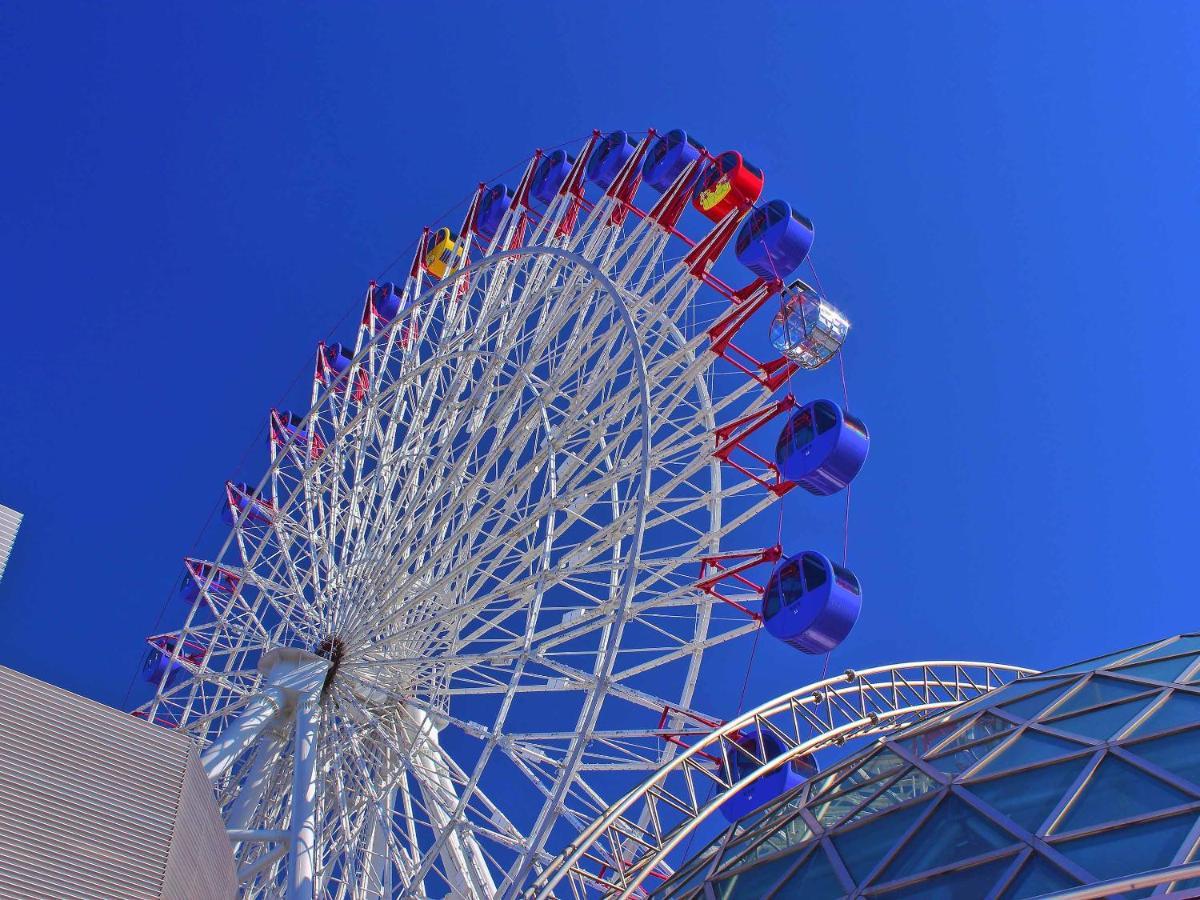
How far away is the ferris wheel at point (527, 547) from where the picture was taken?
1850cm

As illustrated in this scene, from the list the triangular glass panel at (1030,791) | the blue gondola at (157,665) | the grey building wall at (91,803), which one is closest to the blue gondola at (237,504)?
the blue gondola at (157,665)

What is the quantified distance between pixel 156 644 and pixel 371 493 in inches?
481

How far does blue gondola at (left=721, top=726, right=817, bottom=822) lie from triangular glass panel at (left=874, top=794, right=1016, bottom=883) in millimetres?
7870

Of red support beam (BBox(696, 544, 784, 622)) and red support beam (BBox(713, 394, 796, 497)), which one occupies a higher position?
red support beam (BBox(713, 394, 796, 497))

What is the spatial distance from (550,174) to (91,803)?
18.5 meters

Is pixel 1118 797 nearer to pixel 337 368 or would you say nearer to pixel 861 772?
pixel 861 772

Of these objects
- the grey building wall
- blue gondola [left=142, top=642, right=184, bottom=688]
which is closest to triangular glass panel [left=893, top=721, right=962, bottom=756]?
the grey building wall

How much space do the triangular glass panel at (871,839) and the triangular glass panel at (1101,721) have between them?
175 cm

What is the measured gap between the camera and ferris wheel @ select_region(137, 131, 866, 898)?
18.5 m

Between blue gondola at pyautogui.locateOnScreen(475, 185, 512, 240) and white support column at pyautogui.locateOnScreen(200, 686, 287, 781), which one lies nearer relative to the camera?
white support column at pyautogui.locateOnScreen(200, 686, 287, 781)

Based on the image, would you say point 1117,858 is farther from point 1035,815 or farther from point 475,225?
point 475,225

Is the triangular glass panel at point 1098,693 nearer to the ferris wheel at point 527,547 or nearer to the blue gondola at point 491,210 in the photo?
the ferris wheel at point 527,547

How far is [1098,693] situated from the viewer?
12570mm

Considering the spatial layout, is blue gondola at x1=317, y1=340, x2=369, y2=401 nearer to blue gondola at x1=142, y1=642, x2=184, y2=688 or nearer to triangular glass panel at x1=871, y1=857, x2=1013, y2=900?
blue gondola at x1=142, y1=642, x2=184, y2=688
